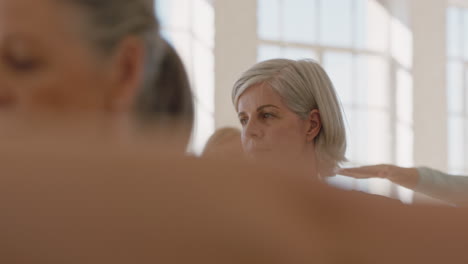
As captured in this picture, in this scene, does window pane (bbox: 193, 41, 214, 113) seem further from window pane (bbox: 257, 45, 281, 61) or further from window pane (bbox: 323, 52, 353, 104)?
window pane (bbox: 323, 52, 353, 104)

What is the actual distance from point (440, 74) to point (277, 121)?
1445 centimetres

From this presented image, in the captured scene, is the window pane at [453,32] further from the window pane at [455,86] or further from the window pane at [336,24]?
the window pane at [336,24]

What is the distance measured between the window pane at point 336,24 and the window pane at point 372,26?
0.67 feet

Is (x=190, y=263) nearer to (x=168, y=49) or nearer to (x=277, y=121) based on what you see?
(x=168, y=49)

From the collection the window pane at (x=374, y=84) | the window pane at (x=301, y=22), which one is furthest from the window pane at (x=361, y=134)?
the window pane at (x=301, y=22)

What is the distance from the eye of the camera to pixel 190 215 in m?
0.38

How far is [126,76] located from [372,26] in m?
17.4

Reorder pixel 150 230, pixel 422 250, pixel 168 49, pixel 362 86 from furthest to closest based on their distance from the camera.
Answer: pixel 362 86
pixel 168 49
pixel 422 250
pixel 150 230

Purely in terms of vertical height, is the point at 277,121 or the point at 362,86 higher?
the point at 362,86

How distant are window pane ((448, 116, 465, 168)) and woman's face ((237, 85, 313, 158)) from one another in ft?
49.3

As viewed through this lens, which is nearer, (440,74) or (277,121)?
(277,121)

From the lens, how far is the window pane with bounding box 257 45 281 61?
650 inches

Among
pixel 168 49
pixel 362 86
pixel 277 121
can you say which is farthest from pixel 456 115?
pixel 168 49

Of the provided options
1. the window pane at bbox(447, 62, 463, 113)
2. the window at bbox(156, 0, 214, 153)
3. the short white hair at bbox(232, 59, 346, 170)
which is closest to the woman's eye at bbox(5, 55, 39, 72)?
the short white hair at bbox(232, 59, 346, 170)
